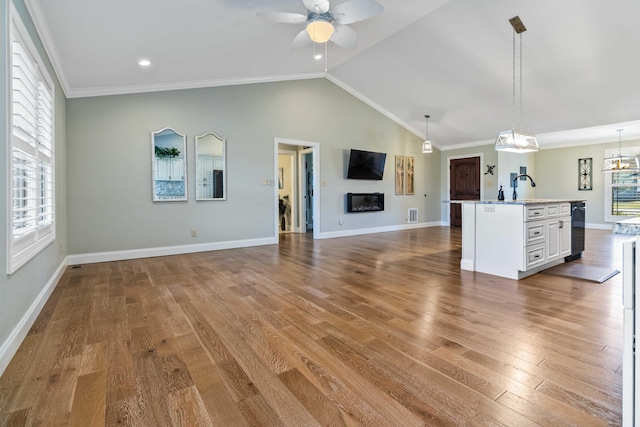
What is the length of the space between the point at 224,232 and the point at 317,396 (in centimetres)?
450

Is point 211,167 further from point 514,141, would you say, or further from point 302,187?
point 514,141

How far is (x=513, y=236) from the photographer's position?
141 inches

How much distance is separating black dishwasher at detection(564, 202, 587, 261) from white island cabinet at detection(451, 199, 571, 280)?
0.28 m

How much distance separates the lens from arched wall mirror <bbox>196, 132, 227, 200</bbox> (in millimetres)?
5363

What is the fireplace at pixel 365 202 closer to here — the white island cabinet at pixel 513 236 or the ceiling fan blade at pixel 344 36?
the white island cabinet at pixel 513 236

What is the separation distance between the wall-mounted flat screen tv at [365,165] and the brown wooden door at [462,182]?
2.70m

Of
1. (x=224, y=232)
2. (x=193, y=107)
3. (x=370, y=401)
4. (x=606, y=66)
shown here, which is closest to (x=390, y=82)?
(x=606, y=66)

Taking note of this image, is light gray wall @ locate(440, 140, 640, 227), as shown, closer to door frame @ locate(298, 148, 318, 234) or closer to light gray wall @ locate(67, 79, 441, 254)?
light gray wall @ locate(67, 79, 441, 254)

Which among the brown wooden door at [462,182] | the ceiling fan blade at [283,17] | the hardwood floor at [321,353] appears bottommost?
the hardwood floor at [321,353]

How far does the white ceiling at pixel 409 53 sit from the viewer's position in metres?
3.30

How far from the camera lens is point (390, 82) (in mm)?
6625

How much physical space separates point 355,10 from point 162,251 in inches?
171

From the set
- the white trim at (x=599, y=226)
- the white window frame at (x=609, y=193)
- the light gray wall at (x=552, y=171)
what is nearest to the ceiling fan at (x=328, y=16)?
the light gray wall at (x=552, y=171)

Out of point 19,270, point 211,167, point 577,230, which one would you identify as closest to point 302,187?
point 211,167
